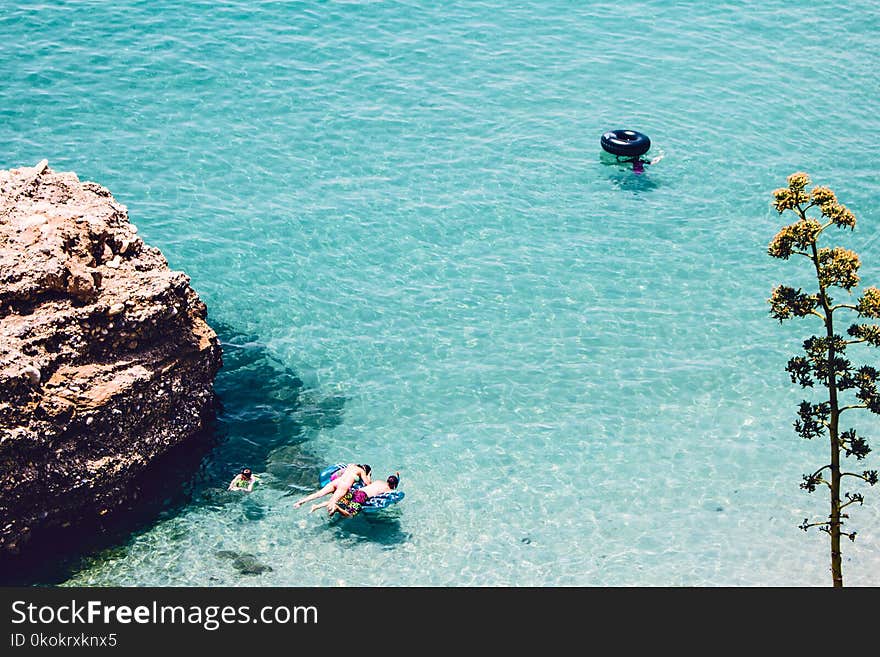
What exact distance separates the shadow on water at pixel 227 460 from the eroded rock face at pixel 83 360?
0.54 m

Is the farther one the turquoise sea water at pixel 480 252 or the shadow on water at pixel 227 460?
the turquoise sea water at pixel 480 252

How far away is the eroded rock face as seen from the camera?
70.3 ft

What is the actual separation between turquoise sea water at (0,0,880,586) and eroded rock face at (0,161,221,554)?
163cm

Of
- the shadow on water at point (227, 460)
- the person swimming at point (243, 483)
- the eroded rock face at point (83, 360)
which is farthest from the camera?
the person swimming at point (243, 483)

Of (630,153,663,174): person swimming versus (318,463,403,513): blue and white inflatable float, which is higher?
(630,153,663,174): person swimming

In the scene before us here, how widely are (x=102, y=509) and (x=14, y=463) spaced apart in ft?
8.50

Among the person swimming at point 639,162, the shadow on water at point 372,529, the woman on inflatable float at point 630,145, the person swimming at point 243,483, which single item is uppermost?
the woman on inflatable float at point 630,145

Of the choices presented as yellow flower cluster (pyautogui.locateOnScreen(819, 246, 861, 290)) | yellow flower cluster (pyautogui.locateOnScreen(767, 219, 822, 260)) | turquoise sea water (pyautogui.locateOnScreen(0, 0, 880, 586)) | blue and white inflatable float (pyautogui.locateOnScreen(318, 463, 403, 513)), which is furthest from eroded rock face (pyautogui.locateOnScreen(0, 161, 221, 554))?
yellow flower cluster (pyautogui.locateOnScreen(819, 246, 861, 290))

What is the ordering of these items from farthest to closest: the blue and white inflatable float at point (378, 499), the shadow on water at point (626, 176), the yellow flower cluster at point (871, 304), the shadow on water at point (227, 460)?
the shadow on water at point (626, 176) → the blue and white inflatable float at point (378, 499) → the shadow on water at point (227, 460) → the yellow flower cluster at point (871, 304)

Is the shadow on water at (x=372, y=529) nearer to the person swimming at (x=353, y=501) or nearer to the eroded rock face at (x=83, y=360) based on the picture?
the person swimming at (x=353, y=501)

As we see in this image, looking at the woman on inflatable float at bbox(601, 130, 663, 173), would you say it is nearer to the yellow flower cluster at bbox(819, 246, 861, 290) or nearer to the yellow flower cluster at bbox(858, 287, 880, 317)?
the yellow flower cluster at bbox(819, 246, 861, 290)

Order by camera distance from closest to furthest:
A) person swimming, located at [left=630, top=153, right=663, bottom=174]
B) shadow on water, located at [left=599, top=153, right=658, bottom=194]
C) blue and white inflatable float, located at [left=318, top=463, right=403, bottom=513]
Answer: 1. blue and white inflatable float, located at [left=318, top=463, right=403, bottom=513]
2. shadow on water, located at [left=599, top=153, right=658, bottom=194]
3. person swimming, located at [left=630, top=153, right=663, bottom=174]

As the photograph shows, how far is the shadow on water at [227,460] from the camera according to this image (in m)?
22.7

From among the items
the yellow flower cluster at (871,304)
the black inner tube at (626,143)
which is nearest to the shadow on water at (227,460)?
the yellow flower cluster at (871,304)
